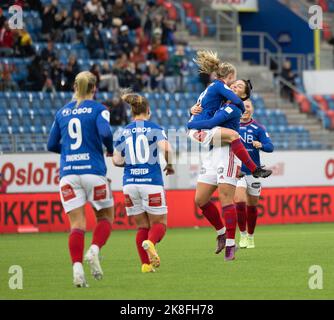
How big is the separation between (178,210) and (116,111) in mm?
4047

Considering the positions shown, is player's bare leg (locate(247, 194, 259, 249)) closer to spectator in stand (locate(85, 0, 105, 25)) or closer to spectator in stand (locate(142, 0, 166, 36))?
spectator in stand (locate(85, 0, 105, 25))

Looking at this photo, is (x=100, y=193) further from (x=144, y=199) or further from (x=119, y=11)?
(x=119, y=11)

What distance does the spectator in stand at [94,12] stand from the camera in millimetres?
30391

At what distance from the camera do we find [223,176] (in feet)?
48.8

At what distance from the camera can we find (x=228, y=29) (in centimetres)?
3606

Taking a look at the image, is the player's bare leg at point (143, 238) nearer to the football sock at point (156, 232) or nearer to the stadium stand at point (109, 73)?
the football sock at point (156, 232)

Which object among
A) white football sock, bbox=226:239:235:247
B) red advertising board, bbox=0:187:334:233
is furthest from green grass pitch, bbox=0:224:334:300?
red advertising board, bbox=0:187:334:233

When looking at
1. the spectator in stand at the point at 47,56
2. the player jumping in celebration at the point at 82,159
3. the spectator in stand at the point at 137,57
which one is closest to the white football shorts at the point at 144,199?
the player jumping in celebration at the point at 82,159

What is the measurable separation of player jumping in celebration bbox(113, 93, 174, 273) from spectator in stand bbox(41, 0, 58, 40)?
16.6 metres

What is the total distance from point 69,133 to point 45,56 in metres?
16.9

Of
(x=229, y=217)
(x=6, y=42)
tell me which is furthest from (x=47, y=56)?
(x=229, y=217)

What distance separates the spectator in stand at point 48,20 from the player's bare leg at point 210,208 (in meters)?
15.0

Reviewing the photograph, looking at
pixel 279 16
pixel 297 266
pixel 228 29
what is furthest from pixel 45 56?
pixel 297 266
